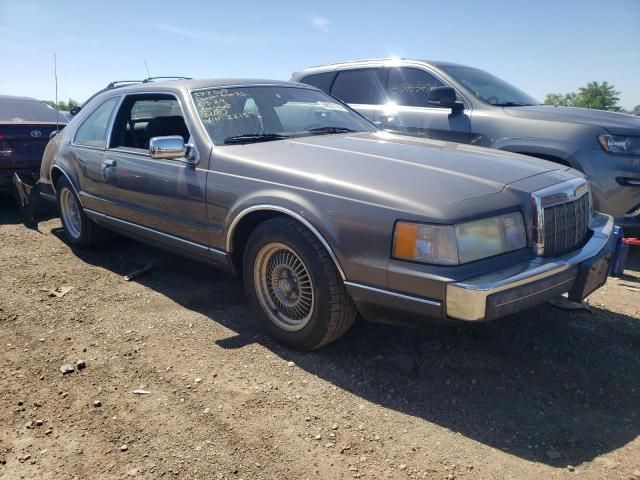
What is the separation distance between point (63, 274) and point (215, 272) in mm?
1359

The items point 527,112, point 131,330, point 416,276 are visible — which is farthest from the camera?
point 527,112

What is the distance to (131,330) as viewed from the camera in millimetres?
3590

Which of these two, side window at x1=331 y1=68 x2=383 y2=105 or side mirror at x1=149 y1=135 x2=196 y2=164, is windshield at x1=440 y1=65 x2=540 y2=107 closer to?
side window at x1=331 y1=68 x2=383 y2=105

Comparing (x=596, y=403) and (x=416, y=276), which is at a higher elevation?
(x=416, y=276)

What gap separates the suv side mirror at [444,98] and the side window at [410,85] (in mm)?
406

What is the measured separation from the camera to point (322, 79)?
6902 millimetres

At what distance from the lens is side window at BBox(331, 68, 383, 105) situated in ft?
20.8

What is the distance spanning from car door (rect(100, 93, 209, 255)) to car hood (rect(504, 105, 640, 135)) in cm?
328

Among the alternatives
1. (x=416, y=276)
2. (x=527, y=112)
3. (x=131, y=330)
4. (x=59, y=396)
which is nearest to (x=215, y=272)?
(x=131, y=330)

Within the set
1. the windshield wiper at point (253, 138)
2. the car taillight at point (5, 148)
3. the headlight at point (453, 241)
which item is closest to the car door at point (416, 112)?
the windshield wiper at point (253, 138)

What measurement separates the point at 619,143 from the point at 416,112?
2.03 metres

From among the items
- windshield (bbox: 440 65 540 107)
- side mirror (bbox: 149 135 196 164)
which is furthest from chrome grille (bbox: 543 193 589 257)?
windshield (bbox: 440 65 540 107)

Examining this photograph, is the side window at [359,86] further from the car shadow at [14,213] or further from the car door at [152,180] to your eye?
the car shadow at [14,213]

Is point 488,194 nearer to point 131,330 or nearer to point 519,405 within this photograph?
point 519,405
